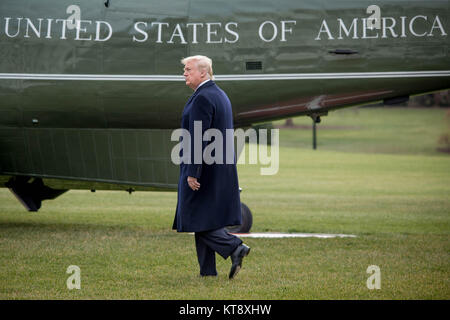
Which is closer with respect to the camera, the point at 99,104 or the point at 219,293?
the point at 219,293

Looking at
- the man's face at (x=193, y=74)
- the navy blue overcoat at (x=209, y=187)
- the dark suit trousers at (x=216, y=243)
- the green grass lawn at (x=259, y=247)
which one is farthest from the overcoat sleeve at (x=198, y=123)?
the green grass lawn at (x=259, y=247)

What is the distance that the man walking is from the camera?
7.25 m

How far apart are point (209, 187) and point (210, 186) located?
13 millimetres

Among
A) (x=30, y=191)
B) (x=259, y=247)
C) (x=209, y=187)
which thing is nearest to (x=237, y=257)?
(x=209, y=187)

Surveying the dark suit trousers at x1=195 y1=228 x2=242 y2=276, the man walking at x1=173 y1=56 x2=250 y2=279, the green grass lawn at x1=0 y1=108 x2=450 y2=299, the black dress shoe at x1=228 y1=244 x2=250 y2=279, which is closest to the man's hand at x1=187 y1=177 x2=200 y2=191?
the man walking at x1=173 y1=56 x2=250 y2=279

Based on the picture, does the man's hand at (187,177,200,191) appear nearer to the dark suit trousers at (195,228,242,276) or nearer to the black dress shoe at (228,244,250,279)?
the dark suit trousers at (195,228,242,276)

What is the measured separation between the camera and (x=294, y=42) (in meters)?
10.4

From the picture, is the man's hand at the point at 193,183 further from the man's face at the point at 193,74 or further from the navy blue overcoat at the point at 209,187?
the man's face at the point at 193,74

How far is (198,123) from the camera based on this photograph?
23.6 ft

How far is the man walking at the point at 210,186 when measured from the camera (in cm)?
725

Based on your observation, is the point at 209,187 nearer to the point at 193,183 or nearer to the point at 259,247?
the point at 193,183
